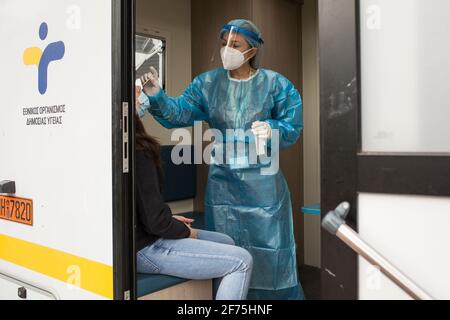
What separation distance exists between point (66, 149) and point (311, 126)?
2.36 meters

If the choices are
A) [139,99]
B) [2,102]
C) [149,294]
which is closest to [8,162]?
[2,102]

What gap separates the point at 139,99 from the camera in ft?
7.57

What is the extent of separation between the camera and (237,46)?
2.39m

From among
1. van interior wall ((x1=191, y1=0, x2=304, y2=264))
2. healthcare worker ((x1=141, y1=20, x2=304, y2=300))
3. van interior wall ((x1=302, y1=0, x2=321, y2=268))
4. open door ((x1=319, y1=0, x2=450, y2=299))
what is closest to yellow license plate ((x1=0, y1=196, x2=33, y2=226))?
healthcare worker ((x1=141, y1=20, x2=304, y2=300))

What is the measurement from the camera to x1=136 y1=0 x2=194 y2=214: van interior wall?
10.4ft

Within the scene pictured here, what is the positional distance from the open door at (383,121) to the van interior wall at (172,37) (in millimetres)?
2381

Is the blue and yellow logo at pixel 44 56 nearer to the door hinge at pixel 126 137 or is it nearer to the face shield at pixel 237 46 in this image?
the door hinge at pixel 126 137

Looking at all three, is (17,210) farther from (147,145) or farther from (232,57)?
(232,57)

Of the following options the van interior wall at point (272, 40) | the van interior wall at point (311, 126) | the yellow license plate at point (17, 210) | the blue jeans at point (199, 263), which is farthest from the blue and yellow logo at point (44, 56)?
the van interior wall at point (311, 126)

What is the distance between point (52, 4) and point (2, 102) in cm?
61

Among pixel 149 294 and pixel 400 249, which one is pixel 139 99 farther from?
pixel 400 249

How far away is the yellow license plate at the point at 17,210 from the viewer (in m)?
1.88

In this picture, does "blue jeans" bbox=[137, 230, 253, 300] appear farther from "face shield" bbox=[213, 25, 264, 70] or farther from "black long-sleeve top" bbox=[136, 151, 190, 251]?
"face shield" bbox=[213, 25, 264, 70]
